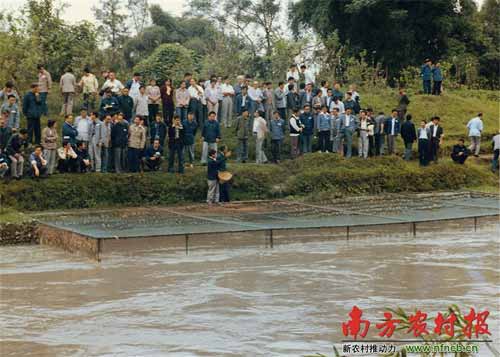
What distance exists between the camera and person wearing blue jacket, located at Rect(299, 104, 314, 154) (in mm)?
26984

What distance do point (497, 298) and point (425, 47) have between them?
1139 inches

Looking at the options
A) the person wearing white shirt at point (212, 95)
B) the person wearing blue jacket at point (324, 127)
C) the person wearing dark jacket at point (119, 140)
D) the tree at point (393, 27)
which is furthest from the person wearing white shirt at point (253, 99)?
the tree at point (393, 27)

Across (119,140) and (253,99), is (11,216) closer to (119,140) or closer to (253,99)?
(119,140)

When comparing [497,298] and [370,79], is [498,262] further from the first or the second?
[370,79]

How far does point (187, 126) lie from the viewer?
83.5 feet

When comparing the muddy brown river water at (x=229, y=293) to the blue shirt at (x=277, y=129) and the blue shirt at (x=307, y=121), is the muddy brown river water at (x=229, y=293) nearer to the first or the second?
the blue shirt at (x=307, y=121)

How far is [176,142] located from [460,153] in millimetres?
8864

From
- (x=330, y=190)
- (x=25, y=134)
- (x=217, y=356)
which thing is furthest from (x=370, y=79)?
(x=217, y=356)

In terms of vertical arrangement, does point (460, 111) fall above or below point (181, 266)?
above

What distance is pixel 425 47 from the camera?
4200cm

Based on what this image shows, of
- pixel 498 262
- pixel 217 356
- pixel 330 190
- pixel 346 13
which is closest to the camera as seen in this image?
pixel 217 356

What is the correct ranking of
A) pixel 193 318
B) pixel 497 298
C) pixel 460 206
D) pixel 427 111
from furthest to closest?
1. pixel 427 111
2. pixel 460 206
3. pixel 497 298
4. pixel 193 318

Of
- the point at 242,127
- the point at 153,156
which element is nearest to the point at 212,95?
the point at 242,127

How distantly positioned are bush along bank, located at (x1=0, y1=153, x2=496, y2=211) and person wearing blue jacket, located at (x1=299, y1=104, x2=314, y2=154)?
88 centimetres
